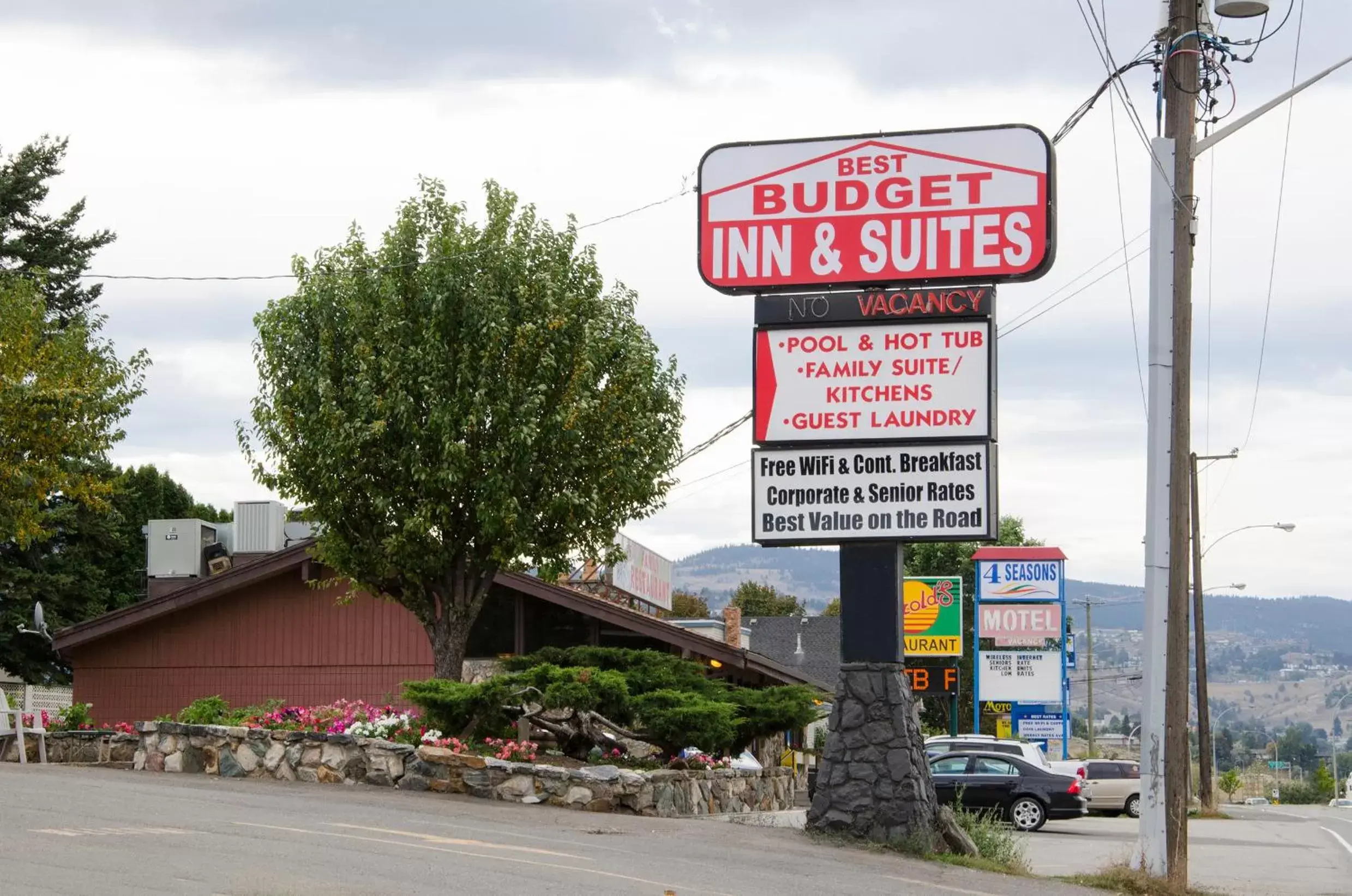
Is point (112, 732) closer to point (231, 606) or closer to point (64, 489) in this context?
point (231, 606)

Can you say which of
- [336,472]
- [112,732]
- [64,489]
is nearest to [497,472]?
[336,472]

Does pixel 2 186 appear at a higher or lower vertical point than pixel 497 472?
higher

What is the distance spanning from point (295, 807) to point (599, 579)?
61.4ft

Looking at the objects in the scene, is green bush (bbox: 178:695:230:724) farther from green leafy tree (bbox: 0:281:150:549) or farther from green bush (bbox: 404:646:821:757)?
green leafy tree (bbox: 0:281:150:549)

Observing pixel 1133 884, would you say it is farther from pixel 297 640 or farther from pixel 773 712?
pixel 297 640

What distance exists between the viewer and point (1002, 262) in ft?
52.2

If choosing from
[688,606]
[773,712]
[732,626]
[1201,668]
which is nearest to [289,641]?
[732,626]

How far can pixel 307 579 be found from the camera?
98.7 ft

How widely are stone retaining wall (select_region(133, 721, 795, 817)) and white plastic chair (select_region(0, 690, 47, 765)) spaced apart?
232cm

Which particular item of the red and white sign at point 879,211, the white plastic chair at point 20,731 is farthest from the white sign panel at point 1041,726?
the red and white sign at point 879,211

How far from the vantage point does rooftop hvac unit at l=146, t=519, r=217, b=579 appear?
34.3 metres

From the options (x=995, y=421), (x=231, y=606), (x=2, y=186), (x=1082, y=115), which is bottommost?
(x=231, y=606)

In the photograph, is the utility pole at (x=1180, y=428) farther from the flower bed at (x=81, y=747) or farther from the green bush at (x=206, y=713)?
the flower bed at (x=81, y=747)

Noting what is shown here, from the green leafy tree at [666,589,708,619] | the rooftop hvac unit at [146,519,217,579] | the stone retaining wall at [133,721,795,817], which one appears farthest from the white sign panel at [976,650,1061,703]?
the green leafy tree at [666,589,708,619]
